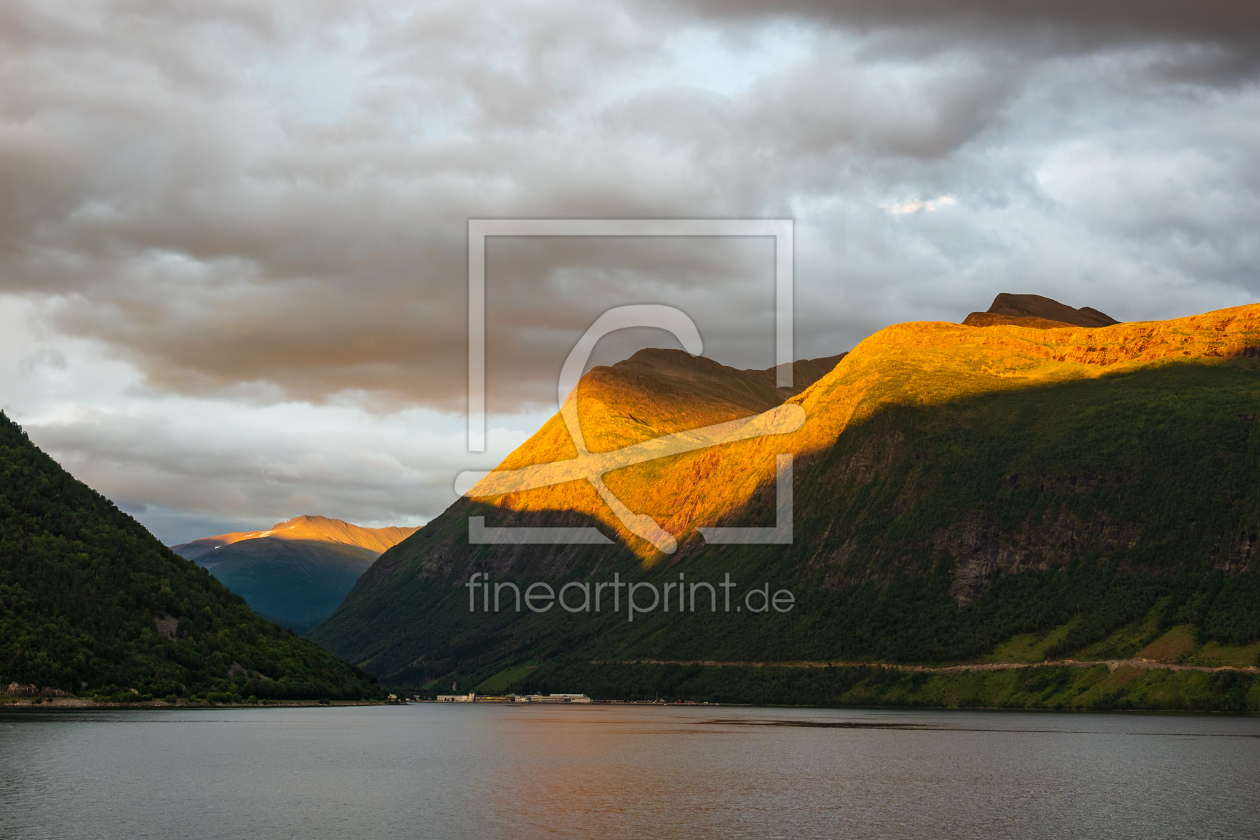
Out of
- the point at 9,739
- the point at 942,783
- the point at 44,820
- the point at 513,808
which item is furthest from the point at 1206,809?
the point at 9,739

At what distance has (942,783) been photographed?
123 metres

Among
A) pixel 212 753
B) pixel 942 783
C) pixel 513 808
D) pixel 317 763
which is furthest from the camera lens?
pixel 212 753

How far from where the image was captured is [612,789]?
117 m

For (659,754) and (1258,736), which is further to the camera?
(1258,736)

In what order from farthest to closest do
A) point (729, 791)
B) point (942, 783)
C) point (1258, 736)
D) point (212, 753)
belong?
1. point (1258, 736)
2. point (212, 753)
3. point (942, 783)
4. point (729, 791)

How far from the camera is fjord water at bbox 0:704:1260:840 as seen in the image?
88500 millimetres

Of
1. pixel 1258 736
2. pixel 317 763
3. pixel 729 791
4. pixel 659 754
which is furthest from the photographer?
pixel 1258 736

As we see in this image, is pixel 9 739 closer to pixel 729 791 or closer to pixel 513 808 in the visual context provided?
pixel 513 808

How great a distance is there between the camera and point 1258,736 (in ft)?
637

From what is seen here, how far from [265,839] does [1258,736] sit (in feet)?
578

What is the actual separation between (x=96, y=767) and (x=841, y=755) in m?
95.7

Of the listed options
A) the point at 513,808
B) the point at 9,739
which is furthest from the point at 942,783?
the point at 9,739

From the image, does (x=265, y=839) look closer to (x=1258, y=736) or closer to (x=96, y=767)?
(x=96, y=767)

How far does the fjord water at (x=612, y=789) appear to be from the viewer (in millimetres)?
88500
